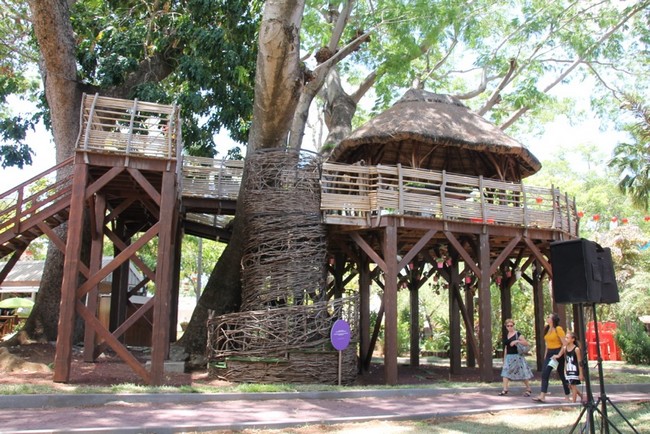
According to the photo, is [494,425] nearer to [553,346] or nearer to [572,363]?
[572,363]

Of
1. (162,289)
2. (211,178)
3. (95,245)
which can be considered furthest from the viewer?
(211,178)

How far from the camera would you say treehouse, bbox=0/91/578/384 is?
10.3m

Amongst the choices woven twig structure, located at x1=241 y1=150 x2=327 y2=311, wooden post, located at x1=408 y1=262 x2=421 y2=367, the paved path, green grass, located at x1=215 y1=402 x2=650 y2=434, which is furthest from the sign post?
wooden post, located at x1=408 y1=262 x2=421 y2=367

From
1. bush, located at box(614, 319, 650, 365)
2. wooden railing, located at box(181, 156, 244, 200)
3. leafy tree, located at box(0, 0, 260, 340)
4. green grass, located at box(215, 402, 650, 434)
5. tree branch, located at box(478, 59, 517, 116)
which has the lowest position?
green grass, located at box(215, 402, 650, 434)

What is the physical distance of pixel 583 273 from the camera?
21.5ft

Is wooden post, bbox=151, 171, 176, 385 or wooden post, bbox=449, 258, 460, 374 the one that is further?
wooden post, bbox=449, 258, 460, 374

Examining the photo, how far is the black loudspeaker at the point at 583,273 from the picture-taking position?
652 cm

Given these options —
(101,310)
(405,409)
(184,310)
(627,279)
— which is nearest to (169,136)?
(405,409)

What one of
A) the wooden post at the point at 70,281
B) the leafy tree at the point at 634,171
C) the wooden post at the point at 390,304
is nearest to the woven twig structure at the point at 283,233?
the wooden post at the point at 390,304

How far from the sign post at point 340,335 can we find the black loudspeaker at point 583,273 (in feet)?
16.4

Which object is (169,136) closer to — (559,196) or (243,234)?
(243,234)

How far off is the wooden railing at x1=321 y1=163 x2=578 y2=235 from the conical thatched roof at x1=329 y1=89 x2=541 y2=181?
1.24 meters

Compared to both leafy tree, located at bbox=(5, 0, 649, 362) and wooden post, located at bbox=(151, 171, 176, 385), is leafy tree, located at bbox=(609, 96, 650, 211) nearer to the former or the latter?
leafy tree, located at bbox=(5, 0, 649, 362)

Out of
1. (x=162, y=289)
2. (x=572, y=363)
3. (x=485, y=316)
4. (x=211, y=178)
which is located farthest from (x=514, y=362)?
(x=211, y=178)
